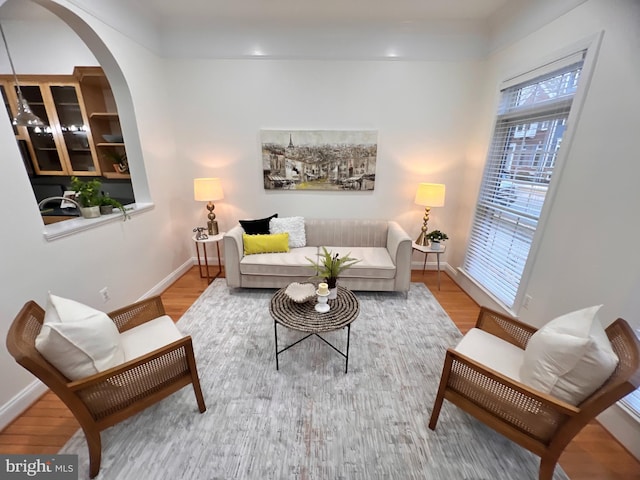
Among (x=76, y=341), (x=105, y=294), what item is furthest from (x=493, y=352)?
(x=105, y=294)

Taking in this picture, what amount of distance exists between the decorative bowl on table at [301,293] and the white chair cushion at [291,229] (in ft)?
3.79

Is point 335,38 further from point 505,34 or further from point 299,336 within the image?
point 299,336

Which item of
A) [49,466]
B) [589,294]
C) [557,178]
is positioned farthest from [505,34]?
[49,466]

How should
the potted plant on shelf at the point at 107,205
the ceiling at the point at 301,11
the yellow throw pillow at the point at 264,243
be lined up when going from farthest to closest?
the yellow throw pillow at the point at 264,243, the ceiling at the point at 301,11, the potted plant on shelf at the point at 107,205

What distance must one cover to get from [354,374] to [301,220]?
1960 mm

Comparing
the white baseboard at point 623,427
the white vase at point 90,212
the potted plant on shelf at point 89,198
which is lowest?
the white baseboard at point 623,427

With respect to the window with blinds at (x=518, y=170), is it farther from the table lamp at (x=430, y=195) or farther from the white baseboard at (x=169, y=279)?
the white baseboard at (x=169, y=279)

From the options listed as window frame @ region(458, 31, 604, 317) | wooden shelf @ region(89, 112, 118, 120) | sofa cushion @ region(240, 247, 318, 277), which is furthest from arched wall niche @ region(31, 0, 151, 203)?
window frame @ region(458, 31, 604, 317)

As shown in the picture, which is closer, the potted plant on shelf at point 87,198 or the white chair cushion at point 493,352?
the white chair cushion at point 493,352

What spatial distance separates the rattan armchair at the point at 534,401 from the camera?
3.21 feet

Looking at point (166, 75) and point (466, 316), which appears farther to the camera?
point (166, 75)

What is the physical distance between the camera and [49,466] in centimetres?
123

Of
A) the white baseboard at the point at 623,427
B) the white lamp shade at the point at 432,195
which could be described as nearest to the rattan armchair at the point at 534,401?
the white baseboard at the point at 623,427

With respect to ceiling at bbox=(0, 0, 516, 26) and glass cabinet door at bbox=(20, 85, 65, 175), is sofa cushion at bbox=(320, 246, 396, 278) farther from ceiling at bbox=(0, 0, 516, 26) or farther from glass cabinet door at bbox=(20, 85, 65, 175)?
glass cabinet door at bbox=(20, 85, 65, 175)
